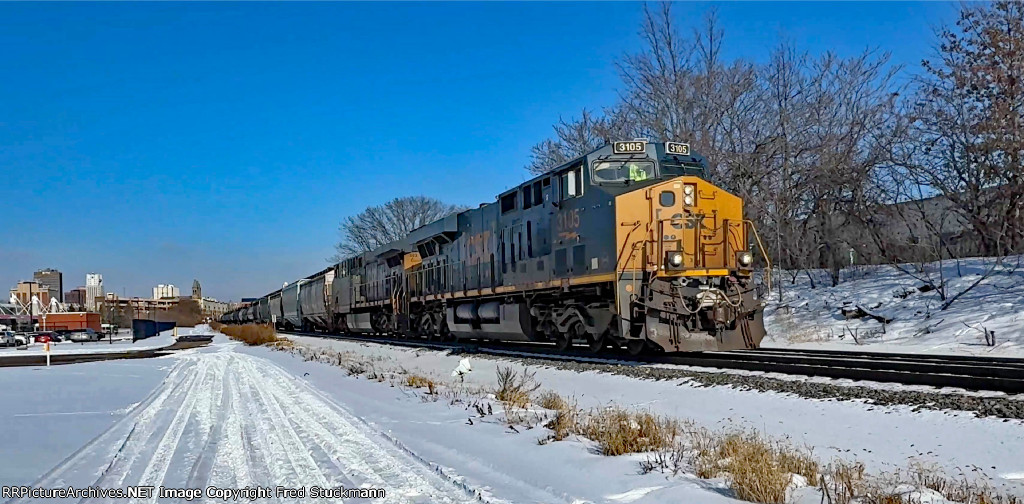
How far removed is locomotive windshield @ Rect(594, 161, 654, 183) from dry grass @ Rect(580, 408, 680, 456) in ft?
24.5

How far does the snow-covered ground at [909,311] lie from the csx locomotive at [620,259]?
16.0ft

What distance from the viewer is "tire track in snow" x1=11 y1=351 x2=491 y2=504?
16.7ft

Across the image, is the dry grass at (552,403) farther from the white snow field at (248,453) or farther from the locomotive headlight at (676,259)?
the locomotive headlight at (676,259)

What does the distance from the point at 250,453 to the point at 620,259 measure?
25.0 feet

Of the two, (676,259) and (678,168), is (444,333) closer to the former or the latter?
(678,168)

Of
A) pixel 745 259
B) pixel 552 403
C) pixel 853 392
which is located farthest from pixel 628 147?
pixel 853 392

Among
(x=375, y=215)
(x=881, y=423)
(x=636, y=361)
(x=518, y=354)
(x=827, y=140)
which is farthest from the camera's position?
→ (x=375, y=215)

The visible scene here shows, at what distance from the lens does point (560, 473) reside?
523cm

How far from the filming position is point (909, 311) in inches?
780

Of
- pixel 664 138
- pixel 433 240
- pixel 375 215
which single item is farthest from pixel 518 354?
pixel 375 215

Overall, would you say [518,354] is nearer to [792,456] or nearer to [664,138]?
[792,456]

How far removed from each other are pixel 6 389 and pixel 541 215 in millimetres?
10238

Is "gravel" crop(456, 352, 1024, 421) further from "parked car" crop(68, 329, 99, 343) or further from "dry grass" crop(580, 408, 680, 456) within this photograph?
"parked car" crop(68, 329, 99, 343)

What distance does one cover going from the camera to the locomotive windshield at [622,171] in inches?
540
